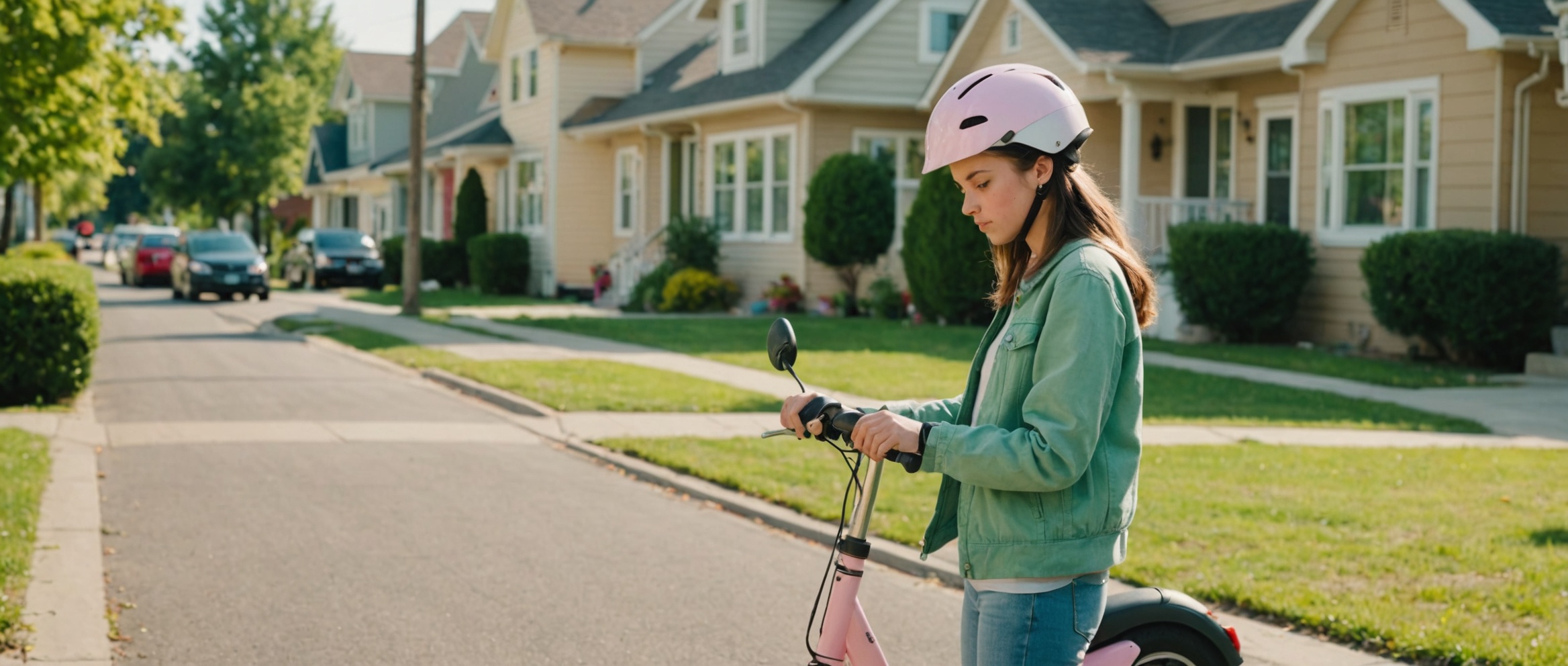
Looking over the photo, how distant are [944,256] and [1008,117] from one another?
19.5m

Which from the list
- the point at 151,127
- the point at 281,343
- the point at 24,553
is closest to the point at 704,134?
the point at 281,343

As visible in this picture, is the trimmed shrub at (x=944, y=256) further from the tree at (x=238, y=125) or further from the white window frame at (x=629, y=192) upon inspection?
the tree at (x=238, y=125)

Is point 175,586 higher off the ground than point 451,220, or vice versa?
point 451,220

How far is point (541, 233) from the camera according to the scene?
36594 mm

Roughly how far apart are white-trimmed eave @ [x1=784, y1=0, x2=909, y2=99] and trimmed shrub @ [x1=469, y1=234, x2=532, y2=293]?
11373mm

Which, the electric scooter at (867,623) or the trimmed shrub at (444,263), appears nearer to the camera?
the electric scooter at (867,623)

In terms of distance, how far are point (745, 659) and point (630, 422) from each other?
7215 millimetres

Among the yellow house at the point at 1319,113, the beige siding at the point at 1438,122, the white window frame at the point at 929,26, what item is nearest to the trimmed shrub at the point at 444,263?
the white window frame at the point at 929,26

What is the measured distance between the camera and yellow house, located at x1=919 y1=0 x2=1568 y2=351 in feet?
55.2

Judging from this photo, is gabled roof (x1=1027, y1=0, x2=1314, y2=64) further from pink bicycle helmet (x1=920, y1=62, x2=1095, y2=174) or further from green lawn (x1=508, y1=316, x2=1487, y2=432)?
pink bicycle helmet (x1=920, y1=62, x2=1095, y2=174)

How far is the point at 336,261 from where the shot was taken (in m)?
40.8

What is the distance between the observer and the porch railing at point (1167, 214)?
69.1 ft

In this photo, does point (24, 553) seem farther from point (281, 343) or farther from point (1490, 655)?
point (281, 343)

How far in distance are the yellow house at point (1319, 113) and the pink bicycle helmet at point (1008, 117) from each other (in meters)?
14.8
